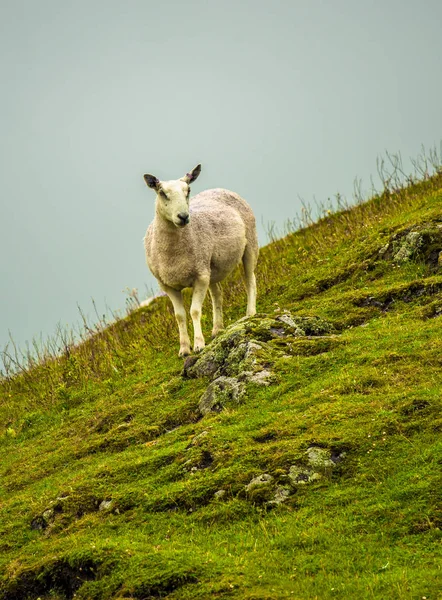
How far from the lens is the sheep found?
1338 cm

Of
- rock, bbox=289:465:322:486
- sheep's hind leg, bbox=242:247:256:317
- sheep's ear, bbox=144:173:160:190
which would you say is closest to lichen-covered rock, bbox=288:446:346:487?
rock, bbox=289:465:322:486

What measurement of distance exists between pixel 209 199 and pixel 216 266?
1.65m

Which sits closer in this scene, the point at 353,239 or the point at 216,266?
the point at 216,266

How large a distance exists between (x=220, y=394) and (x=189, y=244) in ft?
12.7

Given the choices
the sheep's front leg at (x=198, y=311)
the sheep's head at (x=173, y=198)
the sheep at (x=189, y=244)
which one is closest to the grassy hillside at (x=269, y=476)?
the sheep's front leg at (x=198, y=311)

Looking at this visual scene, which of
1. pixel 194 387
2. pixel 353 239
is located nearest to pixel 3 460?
pixel 194 387

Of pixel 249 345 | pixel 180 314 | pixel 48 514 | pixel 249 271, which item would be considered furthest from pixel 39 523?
pixel 249 271

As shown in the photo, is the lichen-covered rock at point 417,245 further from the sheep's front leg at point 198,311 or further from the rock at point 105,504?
the rock at point 105,504

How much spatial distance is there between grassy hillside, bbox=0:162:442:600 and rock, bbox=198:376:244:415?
0.18 metres

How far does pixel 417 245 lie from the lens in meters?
14.8

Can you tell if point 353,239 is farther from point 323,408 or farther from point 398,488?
point 398,488

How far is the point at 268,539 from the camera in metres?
7.05

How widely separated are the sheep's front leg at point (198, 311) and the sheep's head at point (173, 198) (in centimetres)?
118

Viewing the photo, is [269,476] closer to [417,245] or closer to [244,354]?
[244,354]
